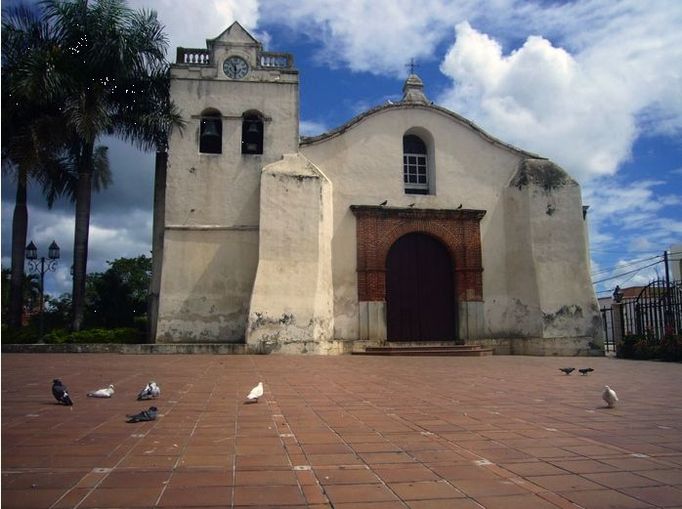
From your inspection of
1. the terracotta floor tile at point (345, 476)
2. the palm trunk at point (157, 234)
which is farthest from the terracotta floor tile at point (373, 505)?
the palm trunk at point (157, 234)

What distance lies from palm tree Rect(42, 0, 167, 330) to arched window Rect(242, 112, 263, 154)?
310 centimetres

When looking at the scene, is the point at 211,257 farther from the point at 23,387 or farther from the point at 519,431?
the point at 519,431

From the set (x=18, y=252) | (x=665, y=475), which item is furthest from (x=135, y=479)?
(x=18, y=252)

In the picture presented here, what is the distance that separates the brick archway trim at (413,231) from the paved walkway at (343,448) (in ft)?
29.2

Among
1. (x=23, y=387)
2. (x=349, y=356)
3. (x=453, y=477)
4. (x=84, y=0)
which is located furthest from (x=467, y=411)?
(x=84, y=0)

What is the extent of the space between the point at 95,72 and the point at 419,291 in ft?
36.9

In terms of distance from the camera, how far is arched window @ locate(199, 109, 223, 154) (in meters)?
17.1

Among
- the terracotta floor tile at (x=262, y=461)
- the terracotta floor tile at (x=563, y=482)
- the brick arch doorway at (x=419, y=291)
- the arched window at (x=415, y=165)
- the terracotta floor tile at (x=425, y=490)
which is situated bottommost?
the terracotta floor tile at (x=563, y=482)

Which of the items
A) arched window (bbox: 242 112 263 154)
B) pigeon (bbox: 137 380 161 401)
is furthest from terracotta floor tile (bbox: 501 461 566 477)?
arched window (bbox: 242 112 263 154)

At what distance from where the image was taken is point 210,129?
1709 centimetres

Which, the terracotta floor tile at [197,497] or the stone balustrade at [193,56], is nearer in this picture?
the terracotta floor tile at [197,497]

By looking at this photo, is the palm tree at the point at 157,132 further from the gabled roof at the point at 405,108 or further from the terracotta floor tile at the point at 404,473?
the terracotta floor tile at the point at 404,473

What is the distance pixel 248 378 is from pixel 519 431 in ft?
16.3

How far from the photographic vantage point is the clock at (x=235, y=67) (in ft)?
57.2
